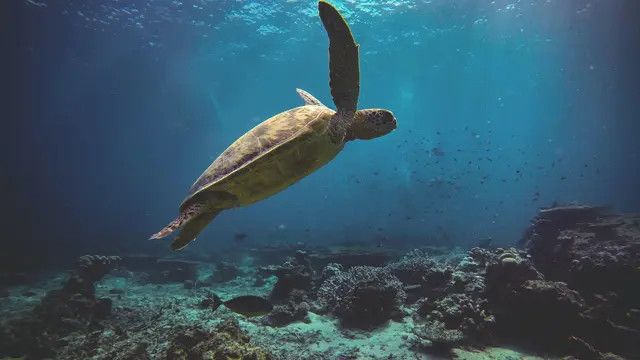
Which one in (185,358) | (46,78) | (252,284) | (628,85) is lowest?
(252,284)

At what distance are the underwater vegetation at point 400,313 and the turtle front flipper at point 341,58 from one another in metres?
2.83

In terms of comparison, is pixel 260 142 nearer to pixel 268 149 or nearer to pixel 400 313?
pixel 268 149

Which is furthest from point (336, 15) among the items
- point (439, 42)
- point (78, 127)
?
point (78, 127)

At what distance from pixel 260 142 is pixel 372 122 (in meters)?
1.52

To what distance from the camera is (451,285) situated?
6629 millimetres

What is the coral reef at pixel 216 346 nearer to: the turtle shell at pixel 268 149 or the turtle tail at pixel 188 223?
the turtle tail at pixel 188 223

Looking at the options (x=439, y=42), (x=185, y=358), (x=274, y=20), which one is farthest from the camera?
(x=439, y=42)

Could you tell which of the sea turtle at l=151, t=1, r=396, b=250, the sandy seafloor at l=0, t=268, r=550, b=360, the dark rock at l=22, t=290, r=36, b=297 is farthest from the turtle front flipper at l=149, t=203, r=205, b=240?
the dark rock at l=22, t=290, r=36, b=297

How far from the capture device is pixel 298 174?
4074 mm

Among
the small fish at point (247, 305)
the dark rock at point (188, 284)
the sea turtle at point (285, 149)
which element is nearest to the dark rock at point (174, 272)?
the dark rock at point (188, 284)

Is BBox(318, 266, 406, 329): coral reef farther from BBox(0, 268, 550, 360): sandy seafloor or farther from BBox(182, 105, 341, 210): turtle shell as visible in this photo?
BBox(182, 105, 341, 210): turtle shell

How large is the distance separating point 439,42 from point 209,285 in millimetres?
29718

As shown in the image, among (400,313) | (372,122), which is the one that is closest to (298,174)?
(372,122)

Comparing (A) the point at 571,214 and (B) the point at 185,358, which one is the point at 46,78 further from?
(A) the point at 571,214
